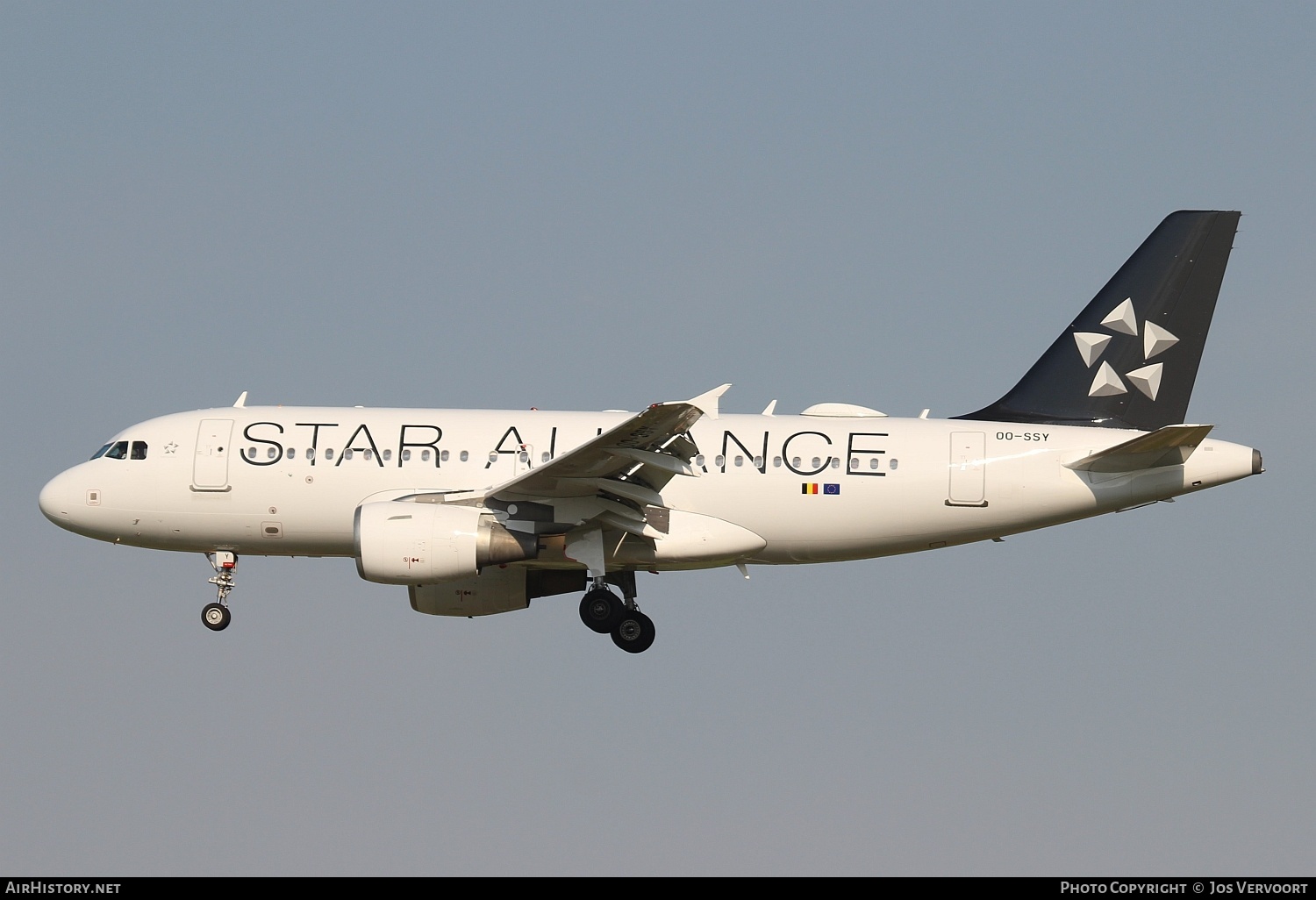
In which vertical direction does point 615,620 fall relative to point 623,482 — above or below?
below

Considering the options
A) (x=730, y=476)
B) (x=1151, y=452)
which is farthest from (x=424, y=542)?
(x=1151, y=452)

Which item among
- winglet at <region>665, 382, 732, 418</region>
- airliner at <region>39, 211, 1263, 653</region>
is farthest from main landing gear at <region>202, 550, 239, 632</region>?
winglet at <region>665, 382, 732, 418</region>

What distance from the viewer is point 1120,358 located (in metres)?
31.4

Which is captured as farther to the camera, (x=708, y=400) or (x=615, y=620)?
(x=615, y=620)

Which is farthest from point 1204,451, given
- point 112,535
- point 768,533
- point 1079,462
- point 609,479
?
point 112,535

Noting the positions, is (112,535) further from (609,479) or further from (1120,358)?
(1120,358)

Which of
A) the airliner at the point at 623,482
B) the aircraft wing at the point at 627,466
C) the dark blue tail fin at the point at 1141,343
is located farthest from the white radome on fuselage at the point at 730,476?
the dark blue tail fin at the point at 1141,343

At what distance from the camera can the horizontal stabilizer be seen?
2762 centimetres

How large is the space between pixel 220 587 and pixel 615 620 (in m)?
7.99

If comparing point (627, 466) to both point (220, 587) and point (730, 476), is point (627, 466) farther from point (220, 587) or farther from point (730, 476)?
point (220, 587)

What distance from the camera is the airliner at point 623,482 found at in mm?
28531

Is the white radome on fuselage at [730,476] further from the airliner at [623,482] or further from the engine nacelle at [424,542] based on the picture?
the engine nacelle at [424,542]

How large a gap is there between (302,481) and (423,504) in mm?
2859

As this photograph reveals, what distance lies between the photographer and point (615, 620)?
99.3 ft
